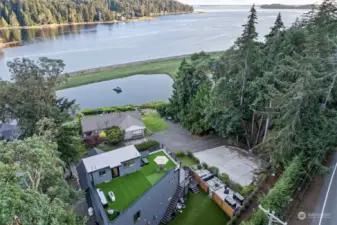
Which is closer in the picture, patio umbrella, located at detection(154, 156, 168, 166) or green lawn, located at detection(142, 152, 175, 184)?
green lawn, located at detection(142, 152, 175, 184)

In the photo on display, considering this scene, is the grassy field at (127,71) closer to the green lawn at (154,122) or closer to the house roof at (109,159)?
the green lawn at (154,122)

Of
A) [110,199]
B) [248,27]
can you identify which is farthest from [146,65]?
[110,199]

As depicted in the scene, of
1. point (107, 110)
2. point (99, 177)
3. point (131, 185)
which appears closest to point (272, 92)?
point (131, 185)

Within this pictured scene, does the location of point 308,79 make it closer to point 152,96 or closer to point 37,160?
point 37,160

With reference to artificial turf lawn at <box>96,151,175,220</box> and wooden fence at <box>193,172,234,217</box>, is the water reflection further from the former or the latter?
wooden fence at <box>193,172,234,217</box>

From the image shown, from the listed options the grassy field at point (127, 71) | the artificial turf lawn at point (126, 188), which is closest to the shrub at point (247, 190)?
the artificial turf lawn at point (126, 188)

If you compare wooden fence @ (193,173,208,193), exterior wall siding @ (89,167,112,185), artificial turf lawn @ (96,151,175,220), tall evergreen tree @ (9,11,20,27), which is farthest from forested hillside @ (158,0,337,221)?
tall evergreen tree @ (9,11,20,27)
